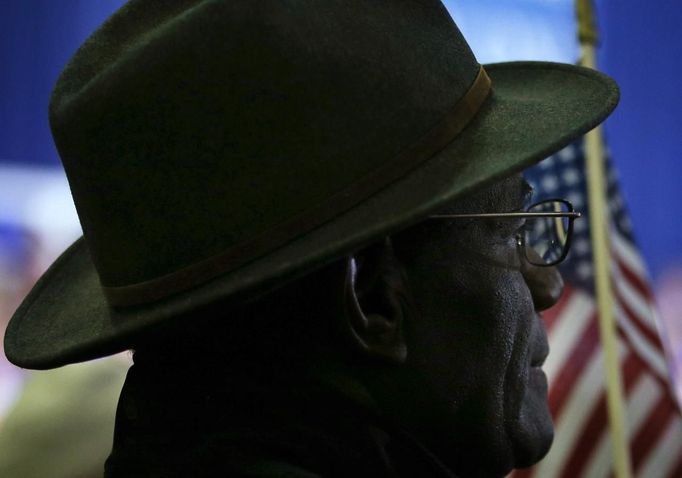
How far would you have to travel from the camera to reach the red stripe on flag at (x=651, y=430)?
2.80m

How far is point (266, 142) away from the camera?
108 cm

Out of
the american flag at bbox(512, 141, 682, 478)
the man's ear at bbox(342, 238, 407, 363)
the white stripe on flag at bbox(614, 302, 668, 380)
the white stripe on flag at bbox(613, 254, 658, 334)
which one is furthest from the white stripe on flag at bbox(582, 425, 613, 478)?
the man's ear at bbox(342, 238, 407, 363)

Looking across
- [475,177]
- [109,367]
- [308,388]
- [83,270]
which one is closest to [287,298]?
[308,388]

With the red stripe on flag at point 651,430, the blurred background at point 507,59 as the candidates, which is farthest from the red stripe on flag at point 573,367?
the blurred background at point 507,59

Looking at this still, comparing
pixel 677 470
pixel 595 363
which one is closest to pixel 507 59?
pixel 595 363

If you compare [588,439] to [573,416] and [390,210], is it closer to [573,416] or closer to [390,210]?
[573,416]

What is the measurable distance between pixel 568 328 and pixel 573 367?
10 cm

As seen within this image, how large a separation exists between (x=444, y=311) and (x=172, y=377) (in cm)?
30

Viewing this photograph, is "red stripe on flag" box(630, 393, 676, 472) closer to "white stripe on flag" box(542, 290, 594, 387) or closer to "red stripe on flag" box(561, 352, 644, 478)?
"red stripe on flag" box(561, 352, 644, 478)

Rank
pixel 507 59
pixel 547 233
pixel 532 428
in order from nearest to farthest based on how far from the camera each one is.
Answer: pixel 532 428
pixel 547 233
pixel 507 59

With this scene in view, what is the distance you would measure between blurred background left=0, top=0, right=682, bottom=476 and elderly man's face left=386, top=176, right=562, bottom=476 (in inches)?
53.9

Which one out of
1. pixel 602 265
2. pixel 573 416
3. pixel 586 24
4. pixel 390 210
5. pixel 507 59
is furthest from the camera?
pixel 507 59

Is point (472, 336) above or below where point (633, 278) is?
above

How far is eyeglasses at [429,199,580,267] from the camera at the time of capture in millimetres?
1280
